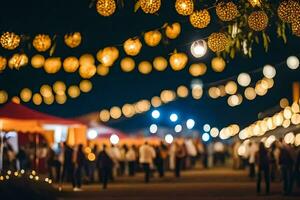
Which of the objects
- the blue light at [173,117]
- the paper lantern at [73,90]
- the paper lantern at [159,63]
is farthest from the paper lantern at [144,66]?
the blue light at [173,117]

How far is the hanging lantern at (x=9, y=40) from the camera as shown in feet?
52.9

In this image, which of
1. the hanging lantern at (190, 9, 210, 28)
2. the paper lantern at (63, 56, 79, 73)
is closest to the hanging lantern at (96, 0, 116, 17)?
the hanging lantern at (190, 9, 210, 28)

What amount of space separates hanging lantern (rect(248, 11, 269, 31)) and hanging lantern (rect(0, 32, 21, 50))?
547 cm

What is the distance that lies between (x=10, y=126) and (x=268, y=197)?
36.8 ft

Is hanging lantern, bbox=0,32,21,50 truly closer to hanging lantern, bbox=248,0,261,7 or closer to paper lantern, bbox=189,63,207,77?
hanging lantern, bbox=248,0,261,7

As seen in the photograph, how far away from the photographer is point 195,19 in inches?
558

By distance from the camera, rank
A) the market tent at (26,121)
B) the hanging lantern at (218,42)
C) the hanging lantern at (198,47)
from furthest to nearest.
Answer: the market tent at (26,121)
the hanging lantern at (198,47)
the hanging lantern at (218,42)

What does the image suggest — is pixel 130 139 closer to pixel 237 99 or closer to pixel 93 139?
pixel 93 139

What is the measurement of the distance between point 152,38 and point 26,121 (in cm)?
1053

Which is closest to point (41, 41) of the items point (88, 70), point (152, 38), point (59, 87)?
point (152, 38)

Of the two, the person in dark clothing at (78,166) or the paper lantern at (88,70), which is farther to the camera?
the paper lantern at (88,70)

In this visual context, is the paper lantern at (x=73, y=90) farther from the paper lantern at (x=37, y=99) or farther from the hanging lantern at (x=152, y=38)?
the hanging lantern at (x=152, y=38)

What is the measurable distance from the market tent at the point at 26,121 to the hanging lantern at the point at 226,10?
16121 mm

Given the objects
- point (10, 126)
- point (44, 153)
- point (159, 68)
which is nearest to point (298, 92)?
point (159, 68)
